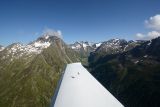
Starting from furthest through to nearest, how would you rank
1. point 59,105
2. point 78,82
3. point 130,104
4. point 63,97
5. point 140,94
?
1. point 140,94
2. point 130,104
3. point 78,82
4. point 63,97
5. point 59,105

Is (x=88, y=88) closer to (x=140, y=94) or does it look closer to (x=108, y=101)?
(x=108, y=101)

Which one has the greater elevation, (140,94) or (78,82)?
(78,82)

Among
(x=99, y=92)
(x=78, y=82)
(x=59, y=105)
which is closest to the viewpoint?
(x=59, y=105)

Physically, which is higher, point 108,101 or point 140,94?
point 108,101

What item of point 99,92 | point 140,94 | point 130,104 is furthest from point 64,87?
point 140,94

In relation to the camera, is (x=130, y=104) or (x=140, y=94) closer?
(x=130, y=104)

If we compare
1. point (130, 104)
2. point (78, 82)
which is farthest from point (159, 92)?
point (78, 82)

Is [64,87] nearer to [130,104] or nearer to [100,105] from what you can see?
[100,105]

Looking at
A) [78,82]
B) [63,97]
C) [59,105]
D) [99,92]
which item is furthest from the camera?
[78,82]

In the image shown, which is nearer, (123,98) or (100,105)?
(100,105)
